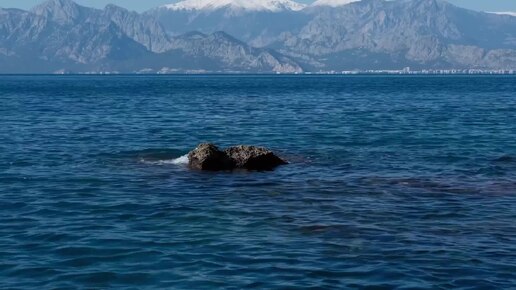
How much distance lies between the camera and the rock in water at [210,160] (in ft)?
111

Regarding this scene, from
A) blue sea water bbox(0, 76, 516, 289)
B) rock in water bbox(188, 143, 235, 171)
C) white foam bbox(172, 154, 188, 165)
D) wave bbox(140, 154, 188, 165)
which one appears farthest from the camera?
wave bbox(140, 154, 188, 165)

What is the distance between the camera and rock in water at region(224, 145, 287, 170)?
34.0m

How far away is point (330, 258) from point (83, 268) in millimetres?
5660

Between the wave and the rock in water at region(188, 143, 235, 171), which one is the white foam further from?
the rock in water at region(188, 143, 235, 171)

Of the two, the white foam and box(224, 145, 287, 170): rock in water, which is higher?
box(224, 145, 287, 170): rock in water

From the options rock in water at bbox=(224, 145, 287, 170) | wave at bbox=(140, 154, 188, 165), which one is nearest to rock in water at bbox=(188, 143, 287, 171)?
rock in water at bbox=(224, 145, 287, 170)

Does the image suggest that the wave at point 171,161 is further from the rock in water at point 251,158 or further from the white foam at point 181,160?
the rock in water at point 251,158

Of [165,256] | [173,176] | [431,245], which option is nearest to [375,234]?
[431,245]

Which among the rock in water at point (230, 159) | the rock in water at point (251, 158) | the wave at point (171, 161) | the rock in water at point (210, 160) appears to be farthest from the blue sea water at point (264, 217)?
the rock in water at point (251, 158)

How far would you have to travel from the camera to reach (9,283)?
1717 centimetres

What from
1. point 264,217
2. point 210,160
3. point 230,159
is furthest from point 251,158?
point 264,217

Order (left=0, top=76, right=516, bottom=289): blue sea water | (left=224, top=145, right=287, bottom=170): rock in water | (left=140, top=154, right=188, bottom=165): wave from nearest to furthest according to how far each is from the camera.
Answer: (left=0, top=76, right=516, bottom=289): blue sea water < (left=224, top=145, right=287, bottom=170): rock in water < (left=140, top=154, right=188, bottom=165): wave

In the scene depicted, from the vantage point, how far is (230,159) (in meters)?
34.2

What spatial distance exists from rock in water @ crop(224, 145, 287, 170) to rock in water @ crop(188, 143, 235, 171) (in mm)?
320
